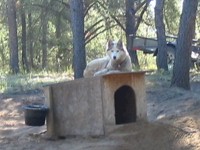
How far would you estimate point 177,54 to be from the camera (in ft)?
38.3

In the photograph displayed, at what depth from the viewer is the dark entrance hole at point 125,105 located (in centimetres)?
821

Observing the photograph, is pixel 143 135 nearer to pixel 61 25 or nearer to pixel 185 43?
pixel 185 43

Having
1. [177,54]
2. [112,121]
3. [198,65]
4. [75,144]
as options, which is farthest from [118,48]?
[198,65]

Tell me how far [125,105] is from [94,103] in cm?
90

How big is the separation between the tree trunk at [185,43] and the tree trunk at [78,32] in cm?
381

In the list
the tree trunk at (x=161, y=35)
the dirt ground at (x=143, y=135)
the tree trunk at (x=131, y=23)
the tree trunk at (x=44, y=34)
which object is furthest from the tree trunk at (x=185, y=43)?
the tree trunk at (x=44, y=34)

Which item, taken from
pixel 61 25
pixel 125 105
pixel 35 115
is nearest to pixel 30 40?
pixel 61 25

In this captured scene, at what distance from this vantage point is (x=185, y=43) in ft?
37.8

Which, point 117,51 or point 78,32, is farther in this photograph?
point 78,32

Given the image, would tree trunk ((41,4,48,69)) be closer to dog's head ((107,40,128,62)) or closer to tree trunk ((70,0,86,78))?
tree trunk ((70,0,86,78))

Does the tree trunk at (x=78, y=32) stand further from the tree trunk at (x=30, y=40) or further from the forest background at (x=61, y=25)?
the tree trunk at (x=30, y=40)

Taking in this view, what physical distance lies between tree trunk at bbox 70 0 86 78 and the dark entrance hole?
617 centimetres

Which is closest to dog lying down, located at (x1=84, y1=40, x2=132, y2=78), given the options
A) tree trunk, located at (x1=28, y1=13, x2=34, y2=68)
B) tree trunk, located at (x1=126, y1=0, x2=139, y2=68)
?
tree trunk, located at (x1=126, y1=0, x2=139, y2=68)

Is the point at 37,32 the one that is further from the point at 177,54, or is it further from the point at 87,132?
the point at 87,132
